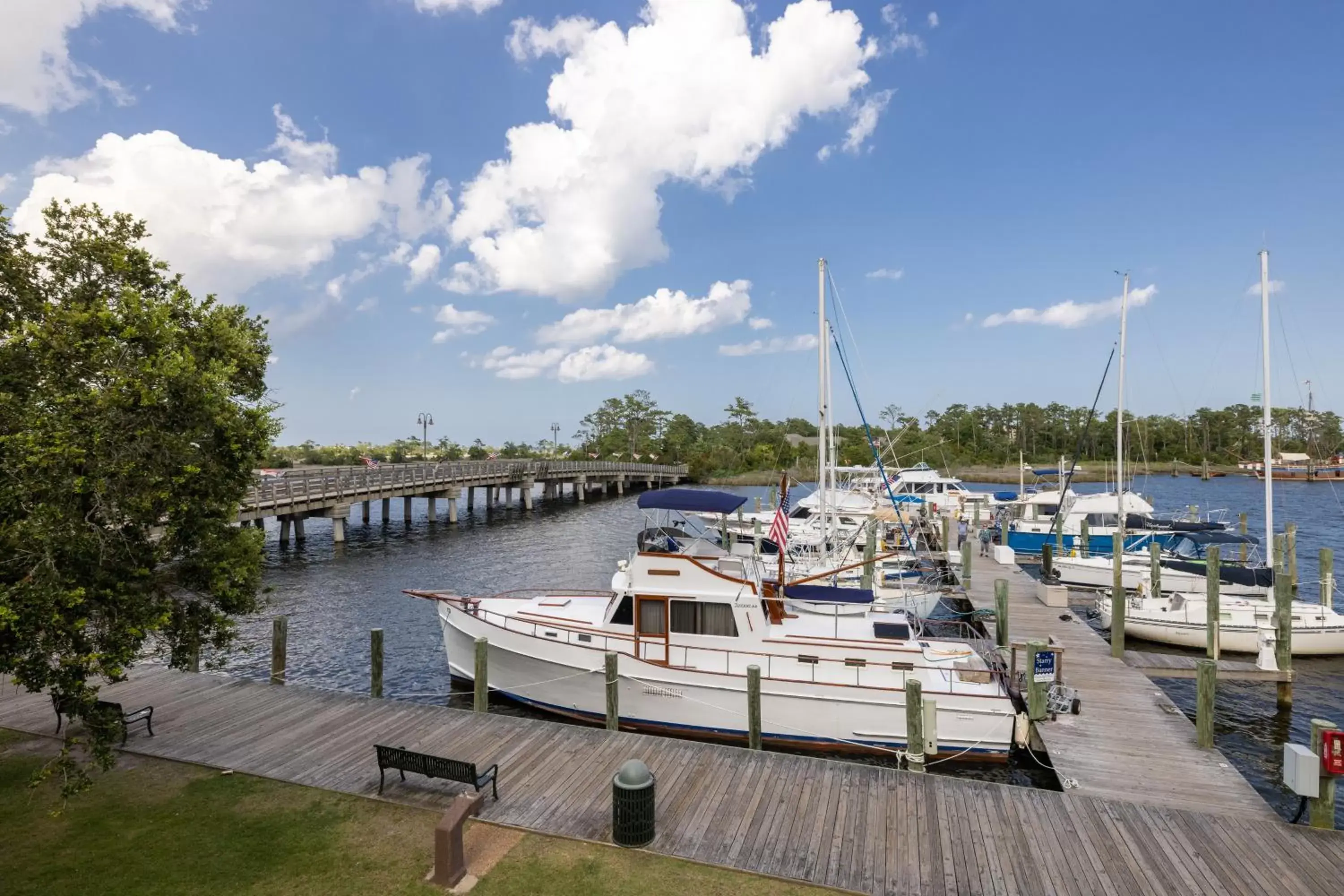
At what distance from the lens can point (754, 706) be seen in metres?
11.6

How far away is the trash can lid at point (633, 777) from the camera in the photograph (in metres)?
8.22

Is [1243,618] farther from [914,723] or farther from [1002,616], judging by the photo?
[914,723]

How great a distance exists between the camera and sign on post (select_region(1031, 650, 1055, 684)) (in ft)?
39.4

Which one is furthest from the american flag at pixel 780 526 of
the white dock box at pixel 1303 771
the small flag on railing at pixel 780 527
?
the white dock box at pixel 1303 771

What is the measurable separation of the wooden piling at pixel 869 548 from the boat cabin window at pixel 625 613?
10461 mm

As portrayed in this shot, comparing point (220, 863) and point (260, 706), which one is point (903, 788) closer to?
point (220, 863)

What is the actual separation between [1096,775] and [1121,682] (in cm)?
451

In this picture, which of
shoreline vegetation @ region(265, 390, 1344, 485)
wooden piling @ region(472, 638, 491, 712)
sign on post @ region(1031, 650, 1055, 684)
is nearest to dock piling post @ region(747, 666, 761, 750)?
wooden piling @ region(472, 638, 491, 712)

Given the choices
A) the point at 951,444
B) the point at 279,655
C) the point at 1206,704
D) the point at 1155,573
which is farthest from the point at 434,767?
the point at 951,444

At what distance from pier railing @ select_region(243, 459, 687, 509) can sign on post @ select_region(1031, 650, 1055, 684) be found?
72.0 ft

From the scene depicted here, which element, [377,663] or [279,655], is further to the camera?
[279,655]

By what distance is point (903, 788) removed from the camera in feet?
30.9

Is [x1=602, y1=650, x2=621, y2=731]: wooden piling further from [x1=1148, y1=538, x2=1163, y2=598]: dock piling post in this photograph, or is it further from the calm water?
[x1=1148, y1=538, x2=1163, y2=598]: dock piling post

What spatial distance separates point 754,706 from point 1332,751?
761 centimetres
